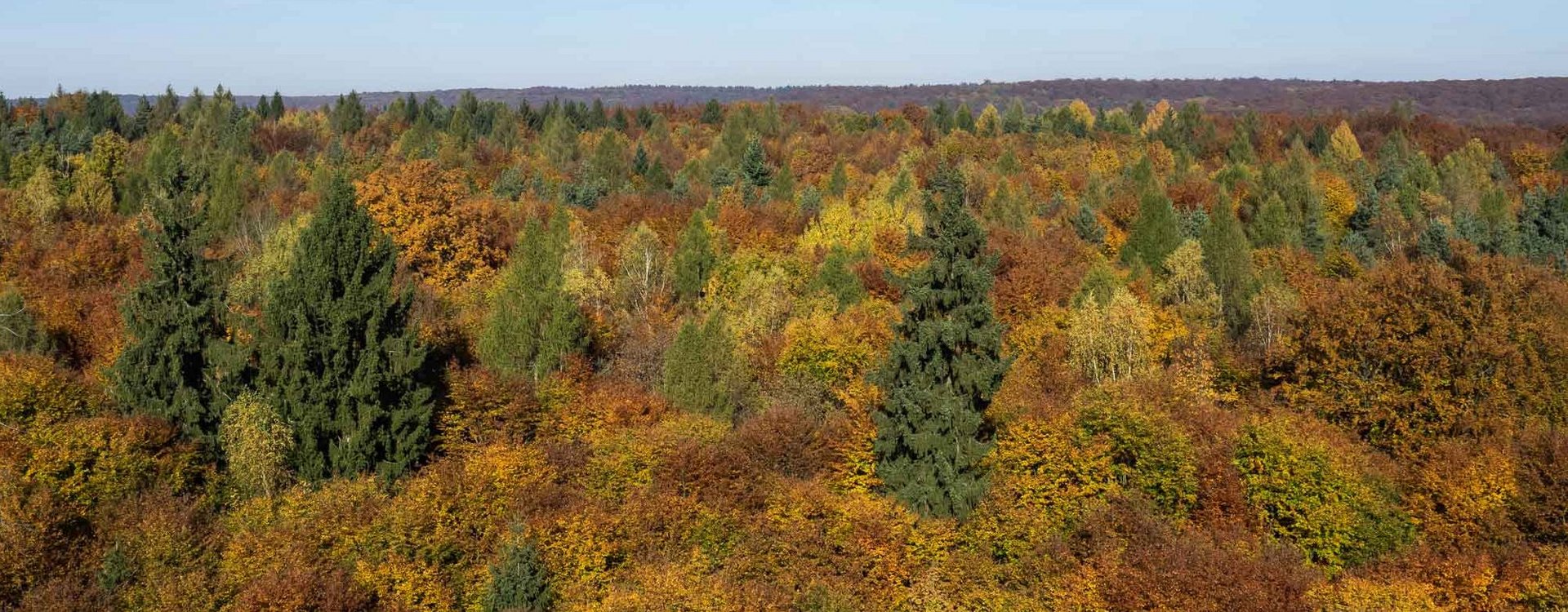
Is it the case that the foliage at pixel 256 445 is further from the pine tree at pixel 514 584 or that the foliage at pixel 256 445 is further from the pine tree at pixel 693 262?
the pine tree at pixel 693 262

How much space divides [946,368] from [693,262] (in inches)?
1291

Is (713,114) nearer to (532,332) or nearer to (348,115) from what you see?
(348,115)

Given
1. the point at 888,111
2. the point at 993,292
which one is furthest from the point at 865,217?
the point at 888,111

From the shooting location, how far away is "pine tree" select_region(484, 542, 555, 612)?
35.1 m

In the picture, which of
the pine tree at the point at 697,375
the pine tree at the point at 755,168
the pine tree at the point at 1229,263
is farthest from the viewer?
the pine tree at the point at 755,168

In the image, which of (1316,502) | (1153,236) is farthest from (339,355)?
(1153,236)

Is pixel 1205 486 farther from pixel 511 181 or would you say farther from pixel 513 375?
pixel 511 181

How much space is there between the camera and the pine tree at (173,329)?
138 ft

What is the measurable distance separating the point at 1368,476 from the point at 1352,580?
7456 millimetres

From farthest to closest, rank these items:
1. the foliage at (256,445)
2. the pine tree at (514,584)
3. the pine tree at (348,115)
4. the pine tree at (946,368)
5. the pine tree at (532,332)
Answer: the pine tree at (348,115), the pine tree at (532,332), the foliage at (256,445), the pine tree at (946,368), the pine tree at (514,584)

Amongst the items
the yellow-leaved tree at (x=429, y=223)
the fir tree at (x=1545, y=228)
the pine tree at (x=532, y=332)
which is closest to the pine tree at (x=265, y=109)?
the yellow-leaved tree at (x=429, y=223)

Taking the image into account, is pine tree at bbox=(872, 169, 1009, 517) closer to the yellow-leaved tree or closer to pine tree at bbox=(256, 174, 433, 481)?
pine tree at bbox=(256, 174, 433, 481)

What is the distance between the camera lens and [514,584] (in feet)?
115

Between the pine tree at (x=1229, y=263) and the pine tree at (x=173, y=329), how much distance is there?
171 feet
